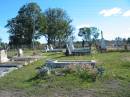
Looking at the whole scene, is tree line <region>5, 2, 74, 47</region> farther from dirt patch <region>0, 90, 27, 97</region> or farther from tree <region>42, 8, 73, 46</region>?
dirt patch <region>0, 90, 27, 97</region>

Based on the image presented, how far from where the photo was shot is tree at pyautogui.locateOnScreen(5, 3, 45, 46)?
68938 millimetres

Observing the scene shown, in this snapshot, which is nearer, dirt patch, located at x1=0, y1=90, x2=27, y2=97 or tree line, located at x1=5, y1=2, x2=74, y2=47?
dirt patch, located at x1=0, y1=90, x2=27, y2=97

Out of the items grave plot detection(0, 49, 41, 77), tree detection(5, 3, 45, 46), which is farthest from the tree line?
grave plot detection(0, 49, 41, 77)

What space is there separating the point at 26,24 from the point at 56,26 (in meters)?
8.34

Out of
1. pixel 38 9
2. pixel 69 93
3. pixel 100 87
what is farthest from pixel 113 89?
pixel 38 9

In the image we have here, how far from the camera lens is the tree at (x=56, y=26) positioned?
74.8 m

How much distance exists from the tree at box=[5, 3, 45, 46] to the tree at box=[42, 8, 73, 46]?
3473mm

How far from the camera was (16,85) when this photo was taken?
1165 cm

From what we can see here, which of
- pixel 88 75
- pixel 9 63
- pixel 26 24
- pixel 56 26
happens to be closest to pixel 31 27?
pixel 26 24

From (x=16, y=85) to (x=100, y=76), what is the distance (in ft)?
10.5

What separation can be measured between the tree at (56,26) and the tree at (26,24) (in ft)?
11.4

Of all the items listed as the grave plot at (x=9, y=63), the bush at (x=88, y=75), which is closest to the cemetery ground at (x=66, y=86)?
the bush at (x=88, y=75)

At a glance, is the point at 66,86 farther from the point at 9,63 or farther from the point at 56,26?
the point at 56,26

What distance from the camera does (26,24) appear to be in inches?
2726
